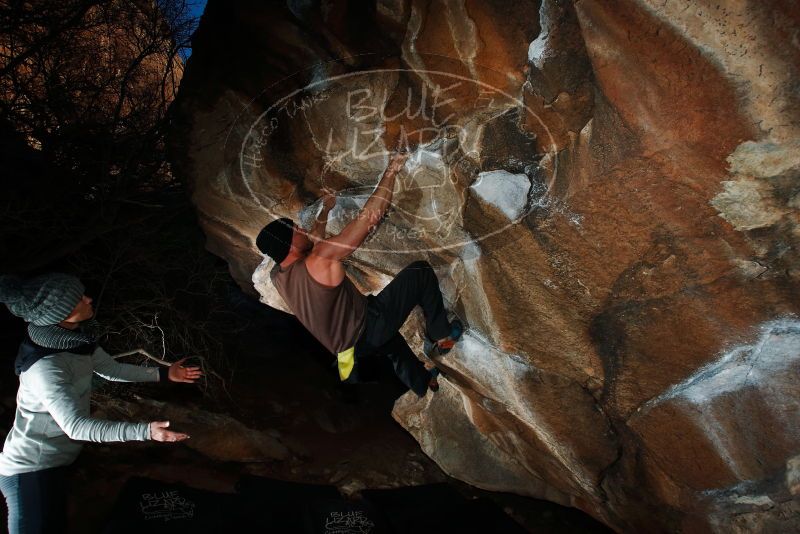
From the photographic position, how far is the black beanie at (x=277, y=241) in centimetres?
256

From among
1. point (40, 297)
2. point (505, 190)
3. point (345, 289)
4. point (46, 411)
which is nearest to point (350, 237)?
point (345, 289)

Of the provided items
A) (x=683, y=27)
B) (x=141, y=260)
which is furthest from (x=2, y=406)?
(x=683, y=27)

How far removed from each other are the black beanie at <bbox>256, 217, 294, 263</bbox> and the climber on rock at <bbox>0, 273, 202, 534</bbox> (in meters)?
0.89

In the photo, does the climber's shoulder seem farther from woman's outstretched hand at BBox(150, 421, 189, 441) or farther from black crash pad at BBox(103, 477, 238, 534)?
black crash pad at BBox(103, 477, 238, 534)

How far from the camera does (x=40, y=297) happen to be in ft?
6.70

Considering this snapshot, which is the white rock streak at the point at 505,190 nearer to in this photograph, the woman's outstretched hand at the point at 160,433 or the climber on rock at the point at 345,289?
the climber on rock at the point at 345,289

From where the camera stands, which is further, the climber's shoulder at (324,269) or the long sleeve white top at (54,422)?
the climber's shoulder at (324,269)

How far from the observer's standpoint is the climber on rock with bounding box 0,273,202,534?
77.1 inches

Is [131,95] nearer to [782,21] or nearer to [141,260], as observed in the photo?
[141,260]

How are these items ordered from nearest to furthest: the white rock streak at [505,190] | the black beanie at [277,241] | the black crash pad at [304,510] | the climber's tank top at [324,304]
A: the white rock streak at [505,190] → the climber's tank top at [324,304] → the black beanie at [277,241] → the black crash pad at [304,510]

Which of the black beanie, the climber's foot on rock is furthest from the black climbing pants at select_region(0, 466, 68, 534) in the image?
the climber's foot on rock

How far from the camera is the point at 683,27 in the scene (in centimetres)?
154

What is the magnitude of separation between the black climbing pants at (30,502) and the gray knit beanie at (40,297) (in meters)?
0.69

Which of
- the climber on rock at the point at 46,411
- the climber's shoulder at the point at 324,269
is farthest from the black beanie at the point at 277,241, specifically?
the climber on rock at the point at 46,411
